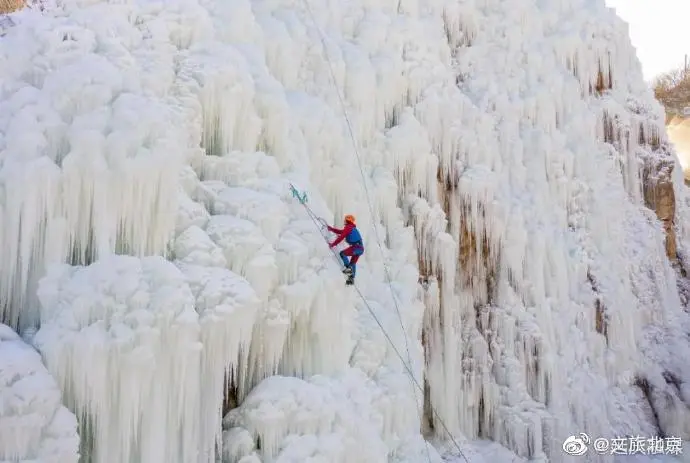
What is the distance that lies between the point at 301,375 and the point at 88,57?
3.13 meters

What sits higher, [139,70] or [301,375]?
[139,70]

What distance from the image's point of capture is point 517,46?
10.1 metres

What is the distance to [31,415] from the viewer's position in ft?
10.7

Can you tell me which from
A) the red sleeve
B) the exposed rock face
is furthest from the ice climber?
the exposed rock face

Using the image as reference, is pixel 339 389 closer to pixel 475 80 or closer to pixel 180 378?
pixel 180 378

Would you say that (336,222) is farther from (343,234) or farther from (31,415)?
(31,415)

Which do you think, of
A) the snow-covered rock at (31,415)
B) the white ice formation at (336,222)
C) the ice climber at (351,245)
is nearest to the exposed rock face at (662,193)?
the white ice formation at (336,222)

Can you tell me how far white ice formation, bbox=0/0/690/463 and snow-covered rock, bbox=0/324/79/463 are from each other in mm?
137

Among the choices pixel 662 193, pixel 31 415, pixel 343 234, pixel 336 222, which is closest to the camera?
pixel 31 415

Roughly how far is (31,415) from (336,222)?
3522 mm

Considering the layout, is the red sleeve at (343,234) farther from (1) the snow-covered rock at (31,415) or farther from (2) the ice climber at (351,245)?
(1) the snow-covered rock at (31,415)

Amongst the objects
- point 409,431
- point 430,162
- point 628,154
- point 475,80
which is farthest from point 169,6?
point 628,154

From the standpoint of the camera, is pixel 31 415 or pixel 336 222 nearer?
pixel 31 415

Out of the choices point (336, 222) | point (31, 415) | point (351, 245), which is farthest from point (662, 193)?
point (31, 415)
